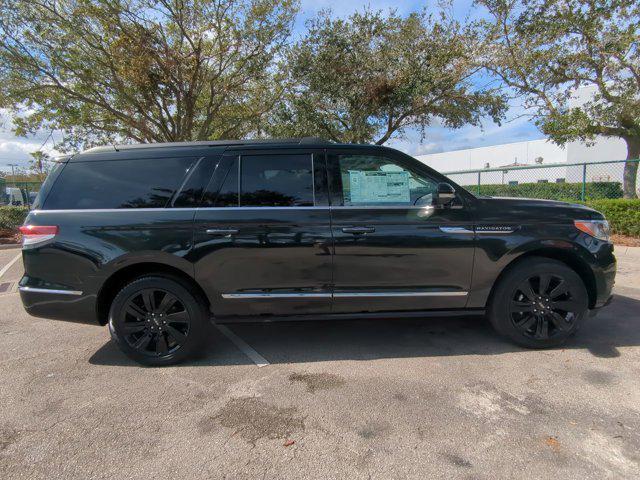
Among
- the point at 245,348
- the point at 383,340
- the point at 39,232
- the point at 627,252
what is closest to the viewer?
the point at 39,232

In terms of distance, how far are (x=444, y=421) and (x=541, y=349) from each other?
170 centimetres

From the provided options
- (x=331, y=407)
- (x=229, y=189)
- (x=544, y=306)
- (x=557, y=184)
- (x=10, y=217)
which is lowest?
(x=331, y=407)

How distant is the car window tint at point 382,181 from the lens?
381 cm

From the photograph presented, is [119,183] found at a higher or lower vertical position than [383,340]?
higher

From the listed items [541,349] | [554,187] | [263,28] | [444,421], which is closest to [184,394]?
[444,421]

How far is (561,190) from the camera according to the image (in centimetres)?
1312

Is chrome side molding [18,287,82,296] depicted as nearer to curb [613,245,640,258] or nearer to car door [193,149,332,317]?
car door [193,149,332,317]

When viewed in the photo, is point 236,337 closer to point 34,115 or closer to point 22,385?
point 22,385

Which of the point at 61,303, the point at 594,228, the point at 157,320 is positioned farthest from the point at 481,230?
the point at 61,303

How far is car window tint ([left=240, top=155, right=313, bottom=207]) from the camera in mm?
3730

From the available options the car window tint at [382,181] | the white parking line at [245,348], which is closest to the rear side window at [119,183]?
the car window tint at [382,181]

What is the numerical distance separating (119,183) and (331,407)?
2.67 meters

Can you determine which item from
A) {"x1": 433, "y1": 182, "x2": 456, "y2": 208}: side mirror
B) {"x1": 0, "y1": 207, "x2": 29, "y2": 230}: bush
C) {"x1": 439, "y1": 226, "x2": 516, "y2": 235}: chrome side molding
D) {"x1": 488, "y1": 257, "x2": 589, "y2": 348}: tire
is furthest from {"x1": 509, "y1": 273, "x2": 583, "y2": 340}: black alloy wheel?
{"x1": 0, "y1": 207, "x2": 29, "y2": 230}: bush

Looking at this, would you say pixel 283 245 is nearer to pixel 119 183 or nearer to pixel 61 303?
pixel 119 183
